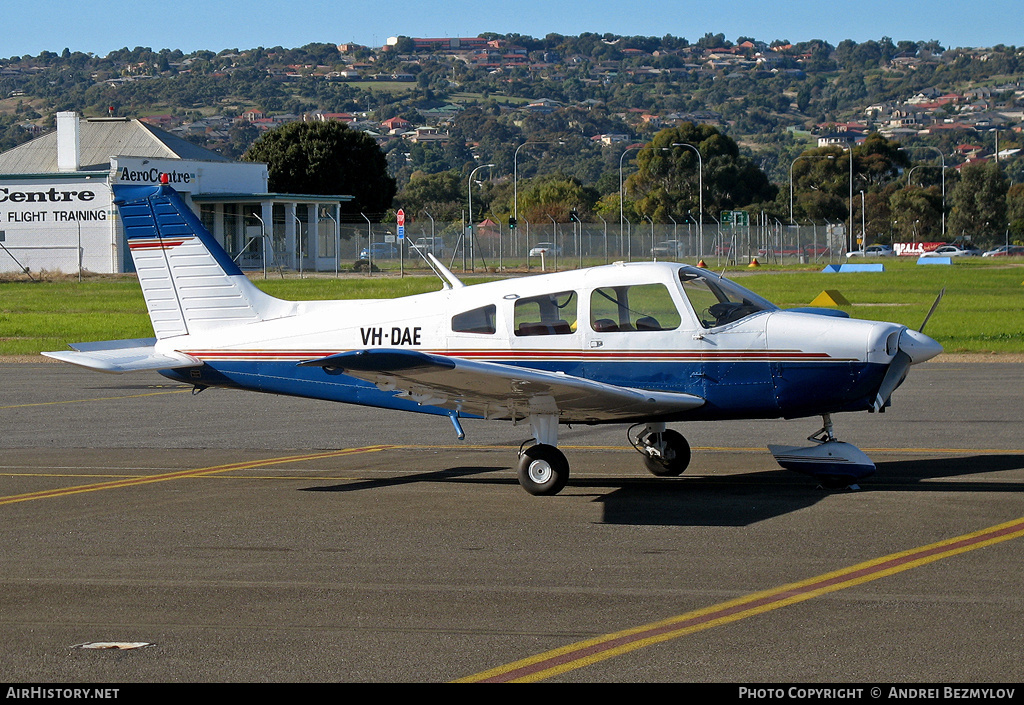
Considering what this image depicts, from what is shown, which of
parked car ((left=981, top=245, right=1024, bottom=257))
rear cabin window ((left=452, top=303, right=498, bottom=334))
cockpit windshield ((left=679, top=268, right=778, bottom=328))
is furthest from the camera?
parked car ((left=981, top=245, right=1024, bottom=257))

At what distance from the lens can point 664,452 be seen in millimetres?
11578

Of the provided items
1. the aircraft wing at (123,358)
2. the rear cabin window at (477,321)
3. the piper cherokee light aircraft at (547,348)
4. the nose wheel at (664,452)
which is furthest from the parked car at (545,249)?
the rear cabin window at (477,321)

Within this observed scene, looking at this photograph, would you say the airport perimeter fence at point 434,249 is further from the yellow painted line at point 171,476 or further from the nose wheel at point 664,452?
the nose wheel at point 664,452

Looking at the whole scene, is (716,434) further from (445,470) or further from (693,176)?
(693,176)

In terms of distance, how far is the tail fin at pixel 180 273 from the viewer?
12.3m

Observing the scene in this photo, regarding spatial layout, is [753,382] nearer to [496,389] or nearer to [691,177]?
[496,389]

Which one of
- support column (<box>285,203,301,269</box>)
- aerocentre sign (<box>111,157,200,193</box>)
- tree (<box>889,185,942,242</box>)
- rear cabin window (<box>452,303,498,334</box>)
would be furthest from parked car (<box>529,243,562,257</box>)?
rear cabin window (<box>452,303,498,334</box>)

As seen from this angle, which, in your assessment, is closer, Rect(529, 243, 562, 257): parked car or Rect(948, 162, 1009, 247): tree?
Rect(529, 243, 562, 257): parked car

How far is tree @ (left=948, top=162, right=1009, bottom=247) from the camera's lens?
131 metres

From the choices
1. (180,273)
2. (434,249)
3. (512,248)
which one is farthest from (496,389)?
(512,248)

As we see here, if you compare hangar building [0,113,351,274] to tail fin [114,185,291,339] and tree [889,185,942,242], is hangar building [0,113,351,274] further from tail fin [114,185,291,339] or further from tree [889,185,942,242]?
tree [889,185,942,242]

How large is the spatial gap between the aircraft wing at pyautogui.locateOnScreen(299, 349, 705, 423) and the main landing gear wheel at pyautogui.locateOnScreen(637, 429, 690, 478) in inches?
28.5

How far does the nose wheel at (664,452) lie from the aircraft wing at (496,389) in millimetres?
722

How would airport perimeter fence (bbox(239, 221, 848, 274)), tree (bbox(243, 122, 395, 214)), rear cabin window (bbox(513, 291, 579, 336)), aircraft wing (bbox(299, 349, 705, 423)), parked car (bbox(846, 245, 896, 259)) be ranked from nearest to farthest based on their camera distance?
aircraft wing (bbox(299, 349, 705, 423)), rear cabin window (bbox(513, 291, 579, 336)), airport perimeter fence (bbox(239, 221, 848, 274)), tree (bbox(243, 122, 395, 214)), parked car (bbox(846, 245, 896, 259))
